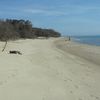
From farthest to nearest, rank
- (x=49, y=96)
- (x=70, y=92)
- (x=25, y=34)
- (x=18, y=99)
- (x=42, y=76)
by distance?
(x=25, y=34) → (x=42, y=76) → (x=70, y=92) → (x=49, y=96) → (x=18, y=99)

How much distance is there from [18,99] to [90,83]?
412 cm

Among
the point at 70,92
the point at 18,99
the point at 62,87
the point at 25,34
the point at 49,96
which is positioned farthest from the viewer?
the point at 25,34

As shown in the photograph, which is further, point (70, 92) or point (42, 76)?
point (42, 76)

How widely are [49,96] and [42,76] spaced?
3.33 m

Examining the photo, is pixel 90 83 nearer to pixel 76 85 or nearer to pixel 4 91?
pixel 76 85

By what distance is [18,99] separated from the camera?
7777mm

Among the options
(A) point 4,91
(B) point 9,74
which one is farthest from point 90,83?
(A) point 4,91

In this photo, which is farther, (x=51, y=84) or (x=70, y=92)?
(x=51, y=84)

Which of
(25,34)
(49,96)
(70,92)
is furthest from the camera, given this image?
(25,34)

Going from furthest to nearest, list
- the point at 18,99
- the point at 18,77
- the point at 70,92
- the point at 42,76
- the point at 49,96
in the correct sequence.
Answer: the point at 42,76, the point at 18,77, the point at 70,92, the point at 49,96, the point at 18,99

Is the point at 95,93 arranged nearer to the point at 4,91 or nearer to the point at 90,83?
the point at 90,83

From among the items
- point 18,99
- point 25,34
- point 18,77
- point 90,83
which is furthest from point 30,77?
point 25,34

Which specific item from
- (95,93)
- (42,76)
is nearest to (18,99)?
(95,93)

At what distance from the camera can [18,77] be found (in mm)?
10648
